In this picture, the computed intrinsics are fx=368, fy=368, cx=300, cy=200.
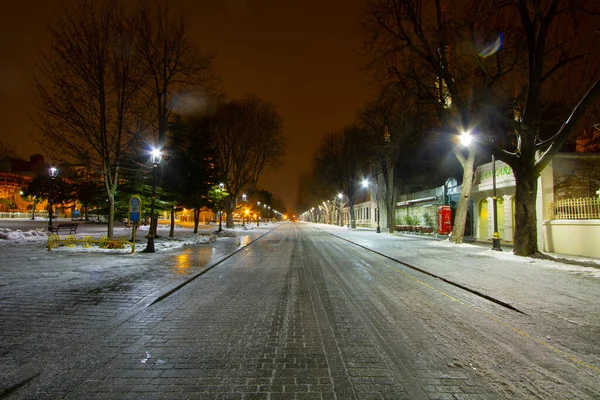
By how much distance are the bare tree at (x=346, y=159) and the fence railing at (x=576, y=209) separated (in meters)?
34.0

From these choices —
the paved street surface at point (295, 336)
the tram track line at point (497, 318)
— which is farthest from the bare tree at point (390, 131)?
the paved street surface at point (295, 336)

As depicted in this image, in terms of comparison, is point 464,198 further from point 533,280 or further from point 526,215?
point 533,280

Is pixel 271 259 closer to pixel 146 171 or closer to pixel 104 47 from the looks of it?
pixel 146 171

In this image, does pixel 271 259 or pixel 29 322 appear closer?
pixel 29 322

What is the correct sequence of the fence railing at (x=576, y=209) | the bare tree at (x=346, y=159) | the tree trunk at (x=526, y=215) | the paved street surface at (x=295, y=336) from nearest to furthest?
the paved street surface at (x=295, y=336), the fence railing at (x=576, y=209), the tree trunk at (x=526, y=215), the bare tree at (x=346, y=159)

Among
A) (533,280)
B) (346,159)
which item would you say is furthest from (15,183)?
(533,280)

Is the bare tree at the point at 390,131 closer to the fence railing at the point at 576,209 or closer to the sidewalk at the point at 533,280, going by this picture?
the fence railing at the point at 576,209

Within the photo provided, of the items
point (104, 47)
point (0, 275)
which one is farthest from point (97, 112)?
point (0, 275)

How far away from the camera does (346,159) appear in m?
55.1

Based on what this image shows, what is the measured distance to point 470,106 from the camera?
18.6 metres

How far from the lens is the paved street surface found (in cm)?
385

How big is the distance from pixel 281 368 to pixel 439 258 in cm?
1280

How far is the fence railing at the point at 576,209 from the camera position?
50.3ft

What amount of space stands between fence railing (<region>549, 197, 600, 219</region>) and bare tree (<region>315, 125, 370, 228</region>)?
3400 cm
